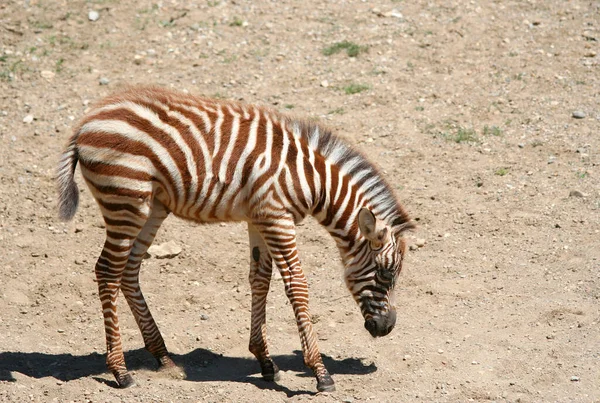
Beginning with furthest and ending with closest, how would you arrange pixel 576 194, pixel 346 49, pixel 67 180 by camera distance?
pixel 346 49
pixel 576 194
pixel 67 180

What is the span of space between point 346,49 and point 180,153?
646 cm

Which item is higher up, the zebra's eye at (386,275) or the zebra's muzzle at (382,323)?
the zebra's eye at (386,275)

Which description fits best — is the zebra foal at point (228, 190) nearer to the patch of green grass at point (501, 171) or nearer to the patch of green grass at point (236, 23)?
the patch of green grass at point (501, 171)

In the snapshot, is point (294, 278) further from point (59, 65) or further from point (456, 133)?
point (59, 65)

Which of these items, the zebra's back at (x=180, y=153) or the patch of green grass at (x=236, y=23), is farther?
the patch of green grass at (x=236, y=23)

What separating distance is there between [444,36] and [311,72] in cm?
237

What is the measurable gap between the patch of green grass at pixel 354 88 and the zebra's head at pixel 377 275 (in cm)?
495

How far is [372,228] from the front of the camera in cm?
753

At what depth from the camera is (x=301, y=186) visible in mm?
7504

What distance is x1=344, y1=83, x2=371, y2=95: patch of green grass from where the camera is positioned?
1238 centimetres

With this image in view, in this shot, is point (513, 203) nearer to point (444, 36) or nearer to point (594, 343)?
point (594, 343)

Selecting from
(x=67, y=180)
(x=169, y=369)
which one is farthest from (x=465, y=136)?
(x=67, y=180)

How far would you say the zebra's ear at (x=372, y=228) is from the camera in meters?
7.45

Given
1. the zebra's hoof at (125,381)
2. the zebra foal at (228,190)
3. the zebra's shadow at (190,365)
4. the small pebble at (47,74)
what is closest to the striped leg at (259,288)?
the zebra foal at (228,190)
